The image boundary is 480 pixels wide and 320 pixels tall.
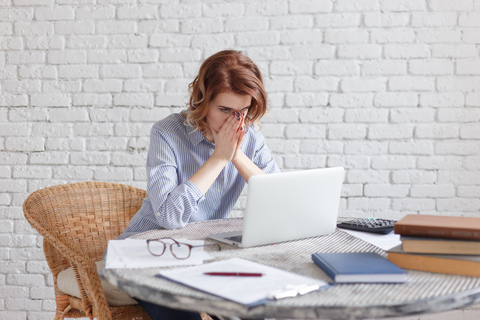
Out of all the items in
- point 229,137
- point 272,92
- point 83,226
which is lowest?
point 83,226

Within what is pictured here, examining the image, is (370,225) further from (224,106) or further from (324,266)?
(224,106)

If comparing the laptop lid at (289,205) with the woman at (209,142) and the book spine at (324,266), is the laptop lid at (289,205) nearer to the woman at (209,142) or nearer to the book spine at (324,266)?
the book spine at (324,266)

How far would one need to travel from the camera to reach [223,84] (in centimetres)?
172

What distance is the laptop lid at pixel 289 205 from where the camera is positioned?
1225 millimetres

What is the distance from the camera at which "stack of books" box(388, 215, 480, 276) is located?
104cm

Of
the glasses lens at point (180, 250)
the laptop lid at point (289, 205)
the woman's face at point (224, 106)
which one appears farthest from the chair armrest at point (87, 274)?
the woman's face at point (224, 106)

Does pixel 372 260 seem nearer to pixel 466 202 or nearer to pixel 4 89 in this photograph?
pixel 466 202

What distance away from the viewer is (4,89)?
101 inches

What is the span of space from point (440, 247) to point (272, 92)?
1.55 meters

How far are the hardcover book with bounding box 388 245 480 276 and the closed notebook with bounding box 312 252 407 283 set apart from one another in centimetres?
4

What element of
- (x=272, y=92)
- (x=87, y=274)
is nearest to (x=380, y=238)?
(x=87, y=274)

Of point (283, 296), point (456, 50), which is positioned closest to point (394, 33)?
point (456, 50)

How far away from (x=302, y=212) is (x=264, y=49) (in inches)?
53.0

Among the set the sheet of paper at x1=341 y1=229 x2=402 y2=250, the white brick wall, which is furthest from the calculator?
the white brick wall
